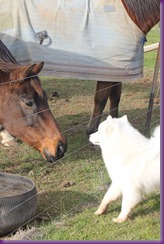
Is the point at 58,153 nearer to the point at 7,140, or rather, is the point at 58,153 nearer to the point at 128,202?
the point at 128,202

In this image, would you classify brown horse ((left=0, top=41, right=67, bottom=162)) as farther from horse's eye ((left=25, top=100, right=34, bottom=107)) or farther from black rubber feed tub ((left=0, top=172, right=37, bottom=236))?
black rubber feed tub ((left=0, top=172, right=37, bottom=236))

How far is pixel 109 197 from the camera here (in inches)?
144

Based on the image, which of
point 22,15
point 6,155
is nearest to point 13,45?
point 22,15

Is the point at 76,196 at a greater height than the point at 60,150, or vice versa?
the point at 60,150

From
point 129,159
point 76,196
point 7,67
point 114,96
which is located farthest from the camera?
point 114,96

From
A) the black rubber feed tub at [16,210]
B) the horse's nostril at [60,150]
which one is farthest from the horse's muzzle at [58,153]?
the black rubber feed tub at [16,210]

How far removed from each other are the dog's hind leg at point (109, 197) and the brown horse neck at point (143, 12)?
7.88ft

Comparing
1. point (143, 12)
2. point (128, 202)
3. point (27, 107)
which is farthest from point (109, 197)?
point (143, 12)

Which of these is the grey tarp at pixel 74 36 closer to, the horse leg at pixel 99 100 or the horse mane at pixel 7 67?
the horse leg at pixel 99 100

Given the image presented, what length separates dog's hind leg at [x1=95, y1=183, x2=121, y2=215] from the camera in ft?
11.8

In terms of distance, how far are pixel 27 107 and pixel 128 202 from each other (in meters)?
1.29

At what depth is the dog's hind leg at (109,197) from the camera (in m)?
3.59

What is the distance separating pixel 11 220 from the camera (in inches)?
137

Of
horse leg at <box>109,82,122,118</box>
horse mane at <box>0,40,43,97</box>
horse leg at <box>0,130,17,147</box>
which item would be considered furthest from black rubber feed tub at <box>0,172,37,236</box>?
horse leg at <box>109,82,122,118</box>
